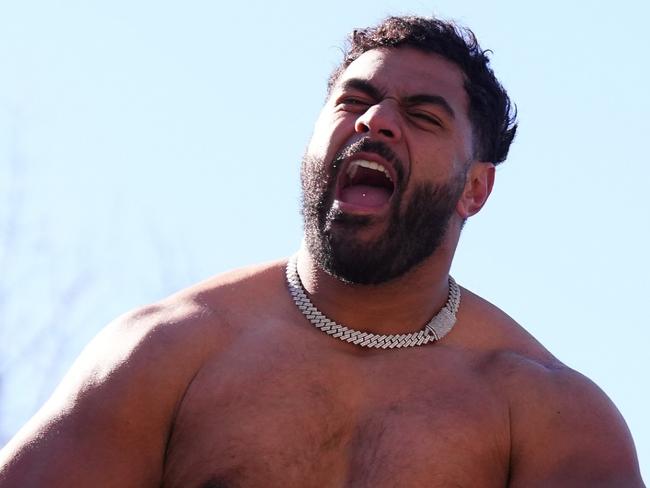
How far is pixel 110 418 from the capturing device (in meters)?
5.12

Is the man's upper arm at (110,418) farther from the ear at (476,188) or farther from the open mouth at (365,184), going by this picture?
the ear at (476,188)

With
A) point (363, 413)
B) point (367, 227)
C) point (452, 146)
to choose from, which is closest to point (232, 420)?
point (363, 413)

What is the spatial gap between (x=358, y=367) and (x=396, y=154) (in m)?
0.86

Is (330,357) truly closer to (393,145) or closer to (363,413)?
(363,413)

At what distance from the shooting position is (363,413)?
211 inches

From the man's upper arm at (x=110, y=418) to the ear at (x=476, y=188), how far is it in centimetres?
147

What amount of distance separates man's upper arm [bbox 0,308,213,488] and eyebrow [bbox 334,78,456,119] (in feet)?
4.24

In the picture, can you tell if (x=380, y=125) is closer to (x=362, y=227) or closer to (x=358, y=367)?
(x=362, y=227)

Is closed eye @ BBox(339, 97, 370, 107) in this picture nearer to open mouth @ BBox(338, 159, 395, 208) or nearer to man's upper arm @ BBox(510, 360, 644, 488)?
open mouth @ BBox(338, 159, 395, 208)

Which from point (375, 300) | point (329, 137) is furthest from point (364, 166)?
point (375, 300)

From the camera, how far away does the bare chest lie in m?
5.16

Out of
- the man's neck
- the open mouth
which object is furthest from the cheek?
the man's neck

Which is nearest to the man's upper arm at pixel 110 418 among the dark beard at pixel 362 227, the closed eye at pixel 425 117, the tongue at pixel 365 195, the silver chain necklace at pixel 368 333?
the silver chain necklace at pixel 368 333

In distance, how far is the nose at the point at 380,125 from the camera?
568 centimetres
